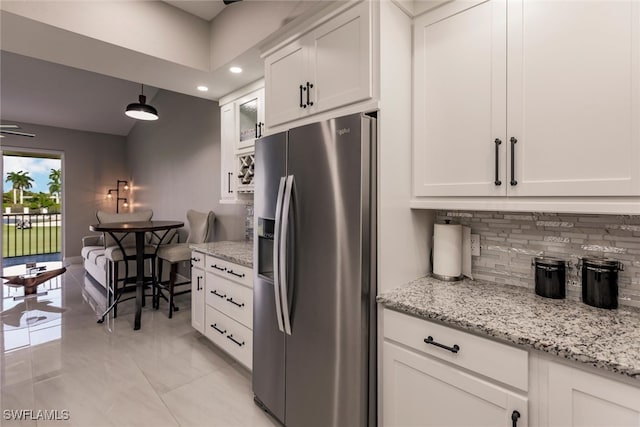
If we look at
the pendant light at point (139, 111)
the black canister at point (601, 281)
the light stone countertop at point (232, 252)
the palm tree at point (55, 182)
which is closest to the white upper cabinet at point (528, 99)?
the black canister at point (601, 281)

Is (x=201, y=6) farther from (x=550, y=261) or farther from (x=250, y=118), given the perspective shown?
(x=550, y=261)

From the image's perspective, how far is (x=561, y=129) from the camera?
4.00 feet

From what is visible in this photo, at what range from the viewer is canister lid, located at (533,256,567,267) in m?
1.39

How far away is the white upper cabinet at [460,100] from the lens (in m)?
1.37

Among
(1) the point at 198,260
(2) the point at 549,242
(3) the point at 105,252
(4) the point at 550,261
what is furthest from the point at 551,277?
(3) the point at 105,252

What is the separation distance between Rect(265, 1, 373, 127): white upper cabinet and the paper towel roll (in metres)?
0.84

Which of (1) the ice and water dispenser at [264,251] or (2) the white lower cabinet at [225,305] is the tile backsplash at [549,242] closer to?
(1) the ice and water dispenser at [264,251]

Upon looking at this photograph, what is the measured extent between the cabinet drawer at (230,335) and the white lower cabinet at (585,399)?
5.71 feet

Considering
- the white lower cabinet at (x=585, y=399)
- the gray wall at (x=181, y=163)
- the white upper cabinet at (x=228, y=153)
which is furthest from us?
the gray wall at (x=181, y=163)

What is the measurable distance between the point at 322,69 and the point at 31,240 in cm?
906

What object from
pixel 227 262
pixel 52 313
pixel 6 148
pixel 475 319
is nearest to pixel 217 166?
pixel 227 262

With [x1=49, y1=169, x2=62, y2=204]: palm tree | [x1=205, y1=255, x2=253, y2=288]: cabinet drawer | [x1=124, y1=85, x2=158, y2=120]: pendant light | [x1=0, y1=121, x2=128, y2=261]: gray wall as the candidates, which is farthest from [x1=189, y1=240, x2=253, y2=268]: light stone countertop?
[x1=49, y1=169, x2=62, y2=204]: palm tree

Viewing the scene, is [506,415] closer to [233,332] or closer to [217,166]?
[233,332]

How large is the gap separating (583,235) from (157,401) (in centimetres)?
270
